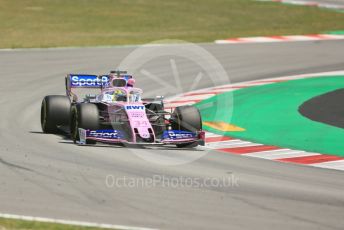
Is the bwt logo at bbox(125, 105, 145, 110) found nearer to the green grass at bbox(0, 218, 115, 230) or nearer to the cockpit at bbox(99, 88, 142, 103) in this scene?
the cockpit at bbox(99, 88, 142, 103)

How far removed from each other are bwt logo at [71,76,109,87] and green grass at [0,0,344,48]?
13.6 meters

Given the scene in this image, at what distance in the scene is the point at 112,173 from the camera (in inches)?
559

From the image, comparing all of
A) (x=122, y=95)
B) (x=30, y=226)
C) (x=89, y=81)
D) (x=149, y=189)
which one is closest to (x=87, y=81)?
(x=89, y=81)

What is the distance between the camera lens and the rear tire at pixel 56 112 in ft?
58.3

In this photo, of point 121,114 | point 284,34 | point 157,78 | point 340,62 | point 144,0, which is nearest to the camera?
point 121,114

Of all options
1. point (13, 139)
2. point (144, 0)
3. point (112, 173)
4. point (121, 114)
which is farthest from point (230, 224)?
point (144, 0)

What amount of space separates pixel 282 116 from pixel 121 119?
564cm

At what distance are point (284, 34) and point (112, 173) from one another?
2367 cm

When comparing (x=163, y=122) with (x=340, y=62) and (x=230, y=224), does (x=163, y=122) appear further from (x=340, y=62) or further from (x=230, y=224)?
(x=340, y=62)

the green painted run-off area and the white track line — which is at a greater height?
the green painted run-off area

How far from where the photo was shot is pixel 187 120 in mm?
17141

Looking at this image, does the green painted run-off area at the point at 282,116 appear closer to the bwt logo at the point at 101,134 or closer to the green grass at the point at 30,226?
the bwt logo at the point at 101,134

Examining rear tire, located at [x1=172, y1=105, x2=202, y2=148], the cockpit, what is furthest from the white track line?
the cockpit

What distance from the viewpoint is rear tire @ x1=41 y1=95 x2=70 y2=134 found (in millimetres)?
17781
